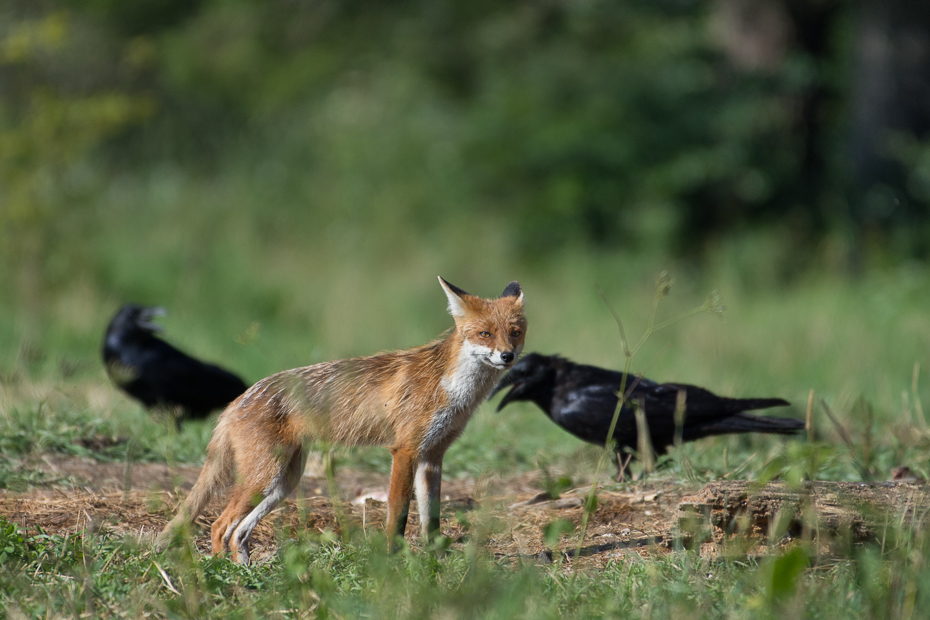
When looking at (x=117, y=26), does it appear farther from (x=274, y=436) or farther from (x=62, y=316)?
(x=274, y=436)

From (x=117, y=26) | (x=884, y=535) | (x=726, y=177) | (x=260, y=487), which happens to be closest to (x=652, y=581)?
(x=884, y=535)

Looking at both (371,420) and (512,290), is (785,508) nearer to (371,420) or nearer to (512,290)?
(512,290)

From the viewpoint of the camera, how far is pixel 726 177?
49.0 feet

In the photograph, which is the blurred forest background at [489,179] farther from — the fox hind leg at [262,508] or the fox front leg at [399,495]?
the fox front leg at [399,495]

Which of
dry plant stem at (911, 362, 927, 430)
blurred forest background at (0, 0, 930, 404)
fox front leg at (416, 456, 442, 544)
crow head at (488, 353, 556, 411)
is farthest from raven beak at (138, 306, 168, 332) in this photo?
dry plant stem at (911, 362, 927, 430)

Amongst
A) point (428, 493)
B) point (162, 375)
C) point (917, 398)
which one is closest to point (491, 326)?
point (428, 493)

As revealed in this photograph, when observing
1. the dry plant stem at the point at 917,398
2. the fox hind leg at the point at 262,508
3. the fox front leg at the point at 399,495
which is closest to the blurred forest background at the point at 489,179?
the dry plant stem at the point at 917,398

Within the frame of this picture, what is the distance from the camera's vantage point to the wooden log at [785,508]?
3.84 metres

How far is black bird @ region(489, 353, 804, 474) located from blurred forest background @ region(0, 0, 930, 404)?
336 centimetres

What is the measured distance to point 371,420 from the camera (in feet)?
13.7

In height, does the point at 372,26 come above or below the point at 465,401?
above

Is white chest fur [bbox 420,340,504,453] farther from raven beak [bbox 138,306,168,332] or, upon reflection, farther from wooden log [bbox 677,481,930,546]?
raven beak [bbox 138,306,168,332]

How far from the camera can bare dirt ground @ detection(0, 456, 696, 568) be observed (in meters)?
4.04

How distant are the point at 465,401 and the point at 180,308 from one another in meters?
8.19
